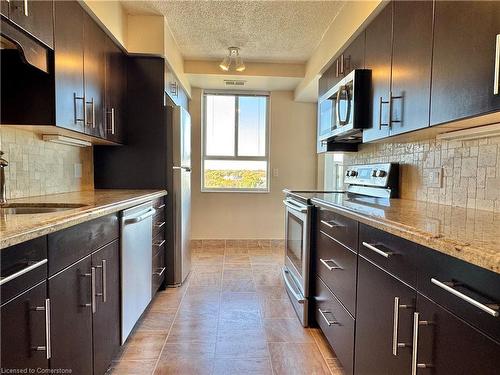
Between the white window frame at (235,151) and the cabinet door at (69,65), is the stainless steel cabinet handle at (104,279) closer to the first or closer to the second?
the cabinet door at (69,65)

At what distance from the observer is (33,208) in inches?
63.9

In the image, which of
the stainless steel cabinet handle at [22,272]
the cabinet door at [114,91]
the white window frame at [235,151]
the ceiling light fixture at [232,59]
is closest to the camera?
the stainless steel cabinet handle at [22,272]

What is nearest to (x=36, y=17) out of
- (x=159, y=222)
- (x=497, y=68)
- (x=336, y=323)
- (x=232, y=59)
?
(x=159, y=222)

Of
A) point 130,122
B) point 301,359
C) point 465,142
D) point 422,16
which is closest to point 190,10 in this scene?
point 130,122

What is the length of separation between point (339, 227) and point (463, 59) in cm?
93

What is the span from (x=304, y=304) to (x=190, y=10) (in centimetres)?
258

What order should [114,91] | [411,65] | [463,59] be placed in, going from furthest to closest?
1. [114,91]
2. [411,65]
3. [463,59]

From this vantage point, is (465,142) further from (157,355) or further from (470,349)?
(157,355)

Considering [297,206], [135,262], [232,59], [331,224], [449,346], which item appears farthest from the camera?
[232,59]

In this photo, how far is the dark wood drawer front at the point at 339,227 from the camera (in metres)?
1.53

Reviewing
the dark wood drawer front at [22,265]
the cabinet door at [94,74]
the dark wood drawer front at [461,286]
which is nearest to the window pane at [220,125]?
the cabinet door at [94,74]

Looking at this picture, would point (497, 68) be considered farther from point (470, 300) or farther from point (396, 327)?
point (396, 327)

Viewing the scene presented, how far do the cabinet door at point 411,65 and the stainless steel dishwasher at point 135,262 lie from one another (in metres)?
1.66

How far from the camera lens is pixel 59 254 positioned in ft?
3.80
